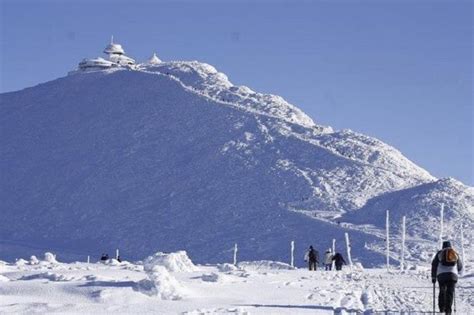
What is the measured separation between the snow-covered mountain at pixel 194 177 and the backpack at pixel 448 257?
5358cm

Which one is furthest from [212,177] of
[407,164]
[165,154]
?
[407,164]

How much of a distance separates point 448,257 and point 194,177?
79.9m

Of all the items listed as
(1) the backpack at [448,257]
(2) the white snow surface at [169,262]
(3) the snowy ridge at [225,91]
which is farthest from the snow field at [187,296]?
(3) the snowy ridge at [225,91]

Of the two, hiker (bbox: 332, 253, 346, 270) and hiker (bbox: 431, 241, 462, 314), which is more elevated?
hiker (bbox: 332, 253, 346, 270)

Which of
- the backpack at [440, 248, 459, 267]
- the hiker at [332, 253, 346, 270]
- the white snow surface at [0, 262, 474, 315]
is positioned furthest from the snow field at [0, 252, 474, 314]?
the hiker at [332, 253, 346, 270]

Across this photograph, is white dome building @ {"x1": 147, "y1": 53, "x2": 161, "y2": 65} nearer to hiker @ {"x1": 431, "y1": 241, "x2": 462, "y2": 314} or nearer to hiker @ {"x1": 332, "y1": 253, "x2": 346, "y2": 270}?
hiker @ {"x1": 332, "y1": 253, "x2": 346, "y2": 270}

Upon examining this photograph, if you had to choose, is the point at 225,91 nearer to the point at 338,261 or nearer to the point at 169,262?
the point at 338,261

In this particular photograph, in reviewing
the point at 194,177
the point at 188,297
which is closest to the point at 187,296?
the point at 188,297

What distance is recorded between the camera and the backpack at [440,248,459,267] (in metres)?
16.5

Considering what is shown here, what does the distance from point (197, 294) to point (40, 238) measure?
71.6 m

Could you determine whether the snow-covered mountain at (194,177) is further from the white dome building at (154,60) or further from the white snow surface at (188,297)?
the white snow surface at (188,297)

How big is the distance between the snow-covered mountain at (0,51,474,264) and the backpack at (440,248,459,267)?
176 feet

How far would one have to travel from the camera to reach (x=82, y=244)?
8575 centimetres

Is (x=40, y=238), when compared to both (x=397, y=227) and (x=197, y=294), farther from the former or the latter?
(x=197, y=294)
